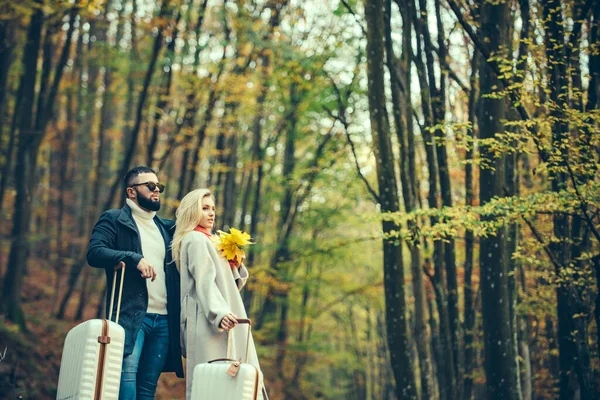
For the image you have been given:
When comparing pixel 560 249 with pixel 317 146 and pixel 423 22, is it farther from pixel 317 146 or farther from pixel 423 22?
pixel 317 146

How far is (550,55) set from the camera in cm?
751

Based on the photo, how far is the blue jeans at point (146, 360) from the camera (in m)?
4.33

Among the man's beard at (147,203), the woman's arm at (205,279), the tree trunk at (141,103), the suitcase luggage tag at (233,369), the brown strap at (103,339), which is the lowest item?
the suitcase luggage tag at (233,369)

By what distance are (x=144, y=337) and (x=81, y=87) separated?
15202 mm

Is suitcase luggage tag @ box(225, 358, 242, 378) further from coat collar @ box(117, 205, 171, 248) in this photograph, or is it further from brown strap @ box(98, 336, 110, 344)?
coat collar @ box(117, 205, 171, 248)

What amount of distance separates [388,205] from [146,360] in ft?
15.5

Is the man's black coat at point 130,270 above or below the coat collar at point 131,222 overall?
below

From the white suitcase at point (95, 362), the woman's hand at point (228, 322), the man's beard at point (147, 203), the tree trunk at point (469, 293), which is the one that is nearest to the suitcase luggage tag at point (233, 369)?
the woman's hand at point (228, 322)

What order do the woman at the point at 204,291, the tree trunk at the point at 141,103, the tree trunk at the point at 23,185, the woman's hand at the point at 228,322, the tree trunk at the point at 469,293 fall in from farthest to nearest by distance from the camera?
the tree trunk at the point at 141,103 → the tree trunk at the point at 23,185 → the tree trunk at the point at 469,293 → the woman at the point at 204,291 → the woman's hand at the point at 228,322

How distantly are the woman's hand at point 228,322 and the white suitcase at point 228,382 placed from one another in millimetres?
316

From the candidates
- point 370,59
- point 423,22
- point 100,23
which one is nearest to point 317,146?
point 100,23

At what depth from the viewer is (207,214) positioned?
480cm

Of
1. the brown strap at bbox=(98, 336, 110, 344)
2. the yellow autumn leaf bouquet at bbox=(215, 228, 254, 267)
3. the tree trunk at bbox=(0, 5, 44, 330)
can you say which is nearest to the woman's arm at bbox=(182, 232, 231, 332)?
the yellow autumn leaf bouquet at bbox=(215, 228, 254, 267)

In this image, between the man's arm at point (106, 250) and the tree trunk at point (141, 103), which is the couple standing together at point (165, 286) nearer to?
the man's arm at point (106, 250)
